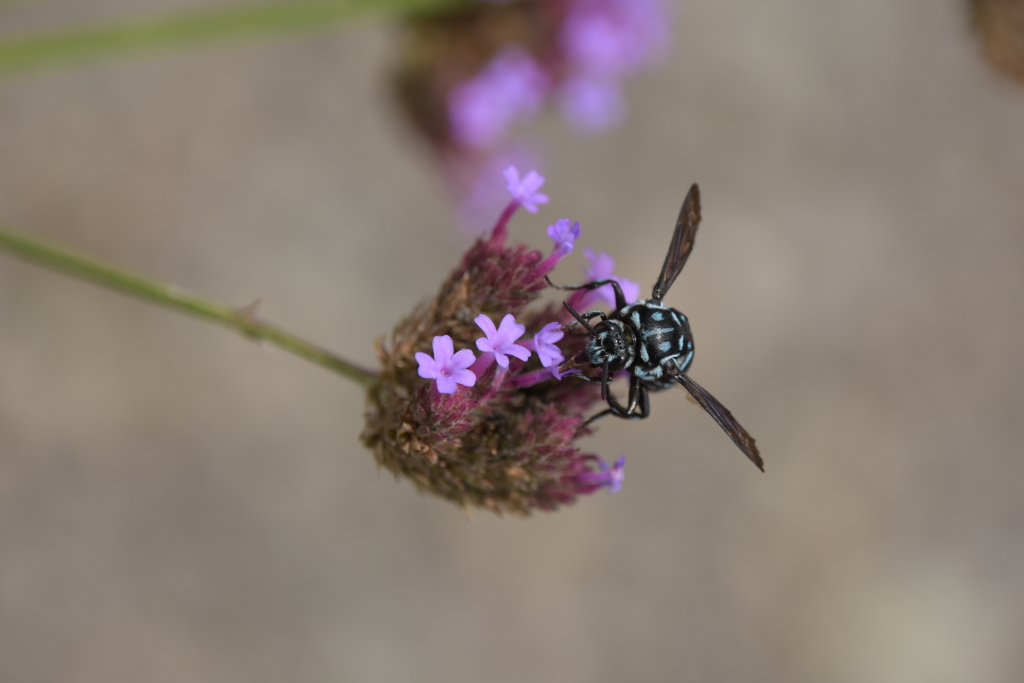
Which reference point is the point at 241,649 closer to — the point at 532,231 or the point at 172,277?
the point at 172,277

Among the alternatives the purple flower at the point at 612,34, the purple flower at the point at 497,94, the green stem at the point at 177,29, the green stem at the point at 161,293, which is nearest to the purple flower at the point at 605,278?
the green stem at the point at 161,293

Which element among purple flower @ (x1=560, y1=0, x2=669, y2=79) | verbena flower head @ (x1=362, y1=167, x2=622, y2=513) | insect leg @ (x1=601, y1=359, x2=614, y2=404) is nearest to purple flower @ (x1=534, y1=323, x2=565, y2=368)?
verbena flower head @ (x1=362, y1=167, x2=622, y2=513)

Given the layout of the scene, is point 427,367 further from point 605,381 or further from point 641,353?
point 641,353

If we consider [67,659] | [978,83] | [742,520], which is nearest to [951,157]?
[978,83]

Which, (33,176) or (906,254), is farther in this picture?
(906,254)

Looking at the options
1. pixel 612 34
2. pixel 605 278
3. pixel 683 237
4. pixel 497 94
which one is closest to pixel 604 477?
pixel 605 278

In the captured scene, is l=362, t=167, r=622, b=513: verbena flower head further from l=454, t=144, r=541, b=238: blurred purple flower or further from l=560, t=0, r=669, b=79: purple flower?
l=454, t=144, r=541, b=238: blurred purple flower
